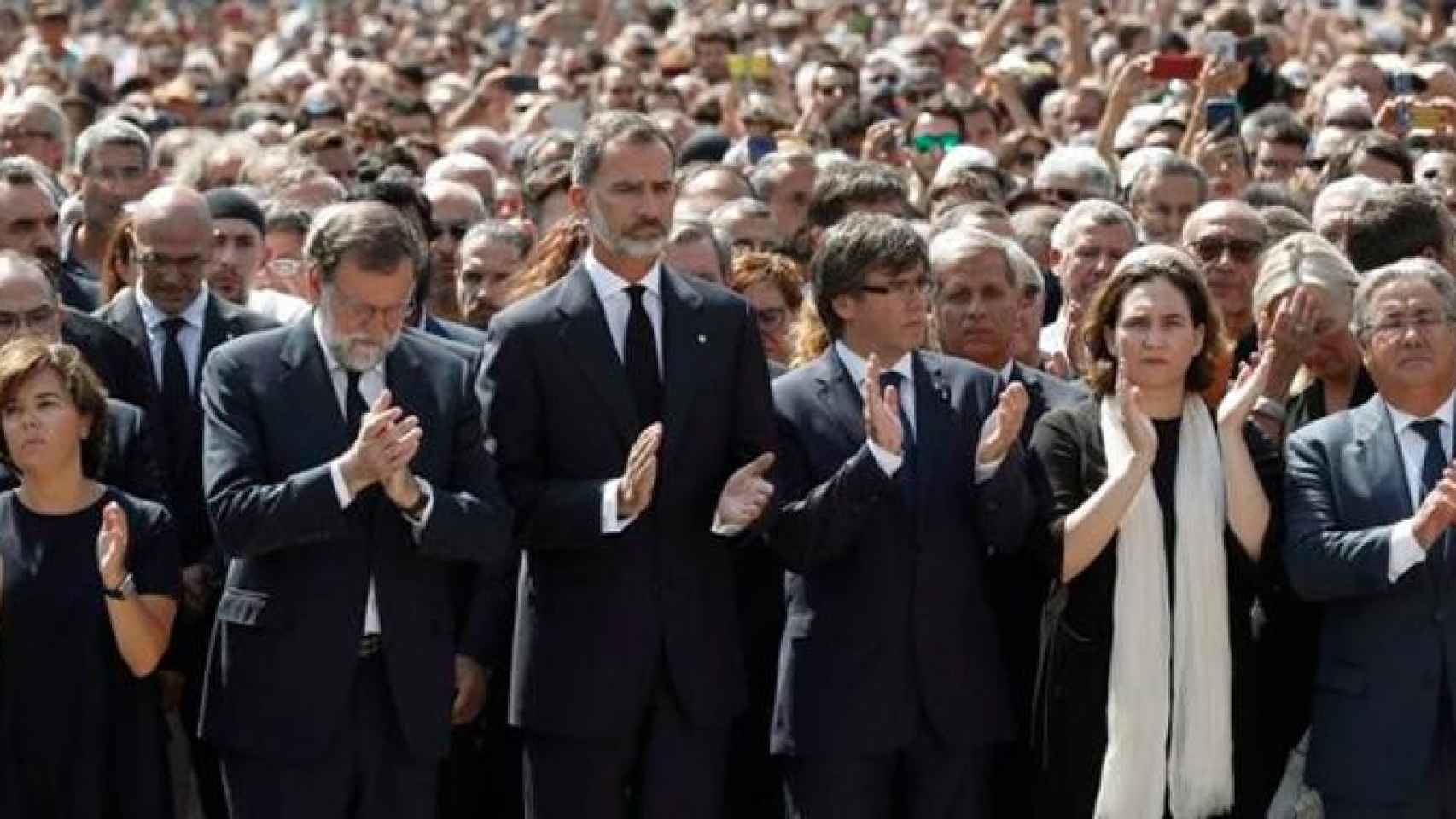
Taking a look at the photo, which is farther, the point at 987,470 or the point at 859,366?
the point at 859,366

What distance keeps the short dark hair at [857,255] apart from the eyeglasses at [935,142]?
24.2 ft

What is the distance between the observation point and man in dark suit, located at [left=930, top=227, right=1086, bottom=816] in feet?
27.9

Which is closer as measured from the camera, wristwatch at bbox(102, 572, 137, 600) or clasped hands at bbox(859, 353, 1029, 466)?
clasped hands at bbox(859, 353, 1029, 466)

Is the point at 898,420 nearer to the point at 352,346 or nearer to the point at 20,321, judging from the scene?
the point at 352,346

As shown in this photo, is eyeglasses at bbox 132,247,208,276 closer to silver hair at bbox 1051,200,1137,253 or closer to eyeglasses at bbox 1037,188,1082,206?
silver hair at bbox 1051,200,1137,253

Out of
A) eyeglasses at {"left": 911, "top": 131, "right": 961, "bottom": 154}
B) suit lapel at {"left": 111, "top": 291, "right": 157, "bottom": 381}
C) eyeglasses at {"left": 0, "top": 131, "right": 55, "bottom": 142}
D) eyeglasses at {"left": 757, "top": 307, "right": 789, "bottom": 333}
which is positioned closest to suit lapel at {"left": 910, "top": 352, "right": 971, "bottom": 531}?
eyeglasses at {"left": 757, "top": 307, "right": 789, "bottom": 333}

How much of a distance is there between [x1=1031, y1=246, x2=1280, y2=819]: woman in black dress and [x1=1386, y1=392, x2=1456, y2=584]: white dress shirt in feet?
1.16

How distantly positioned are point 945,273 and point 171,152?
7.39 metres

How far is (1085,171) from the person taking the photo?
13.2 meters

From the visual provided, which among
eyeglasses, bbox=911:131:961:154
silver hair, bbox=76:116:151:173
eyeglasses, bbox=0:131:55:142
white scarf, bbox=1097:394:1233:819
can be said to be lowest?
white scarf, bbox=1097:394:1233:819

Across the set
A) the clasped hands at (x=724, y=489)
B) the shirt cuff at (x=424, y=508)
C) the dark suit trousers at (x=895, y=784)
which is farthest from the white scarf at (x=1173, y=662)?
the shirt cuff at (x=424, y=508)

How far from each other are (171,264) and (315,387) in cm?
171

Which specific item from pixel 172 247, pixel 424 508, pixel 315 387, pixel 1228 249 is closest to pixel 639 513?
pixel 424 508

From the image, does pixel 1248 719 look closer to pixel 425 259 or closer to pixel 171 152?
pixel 425 259
